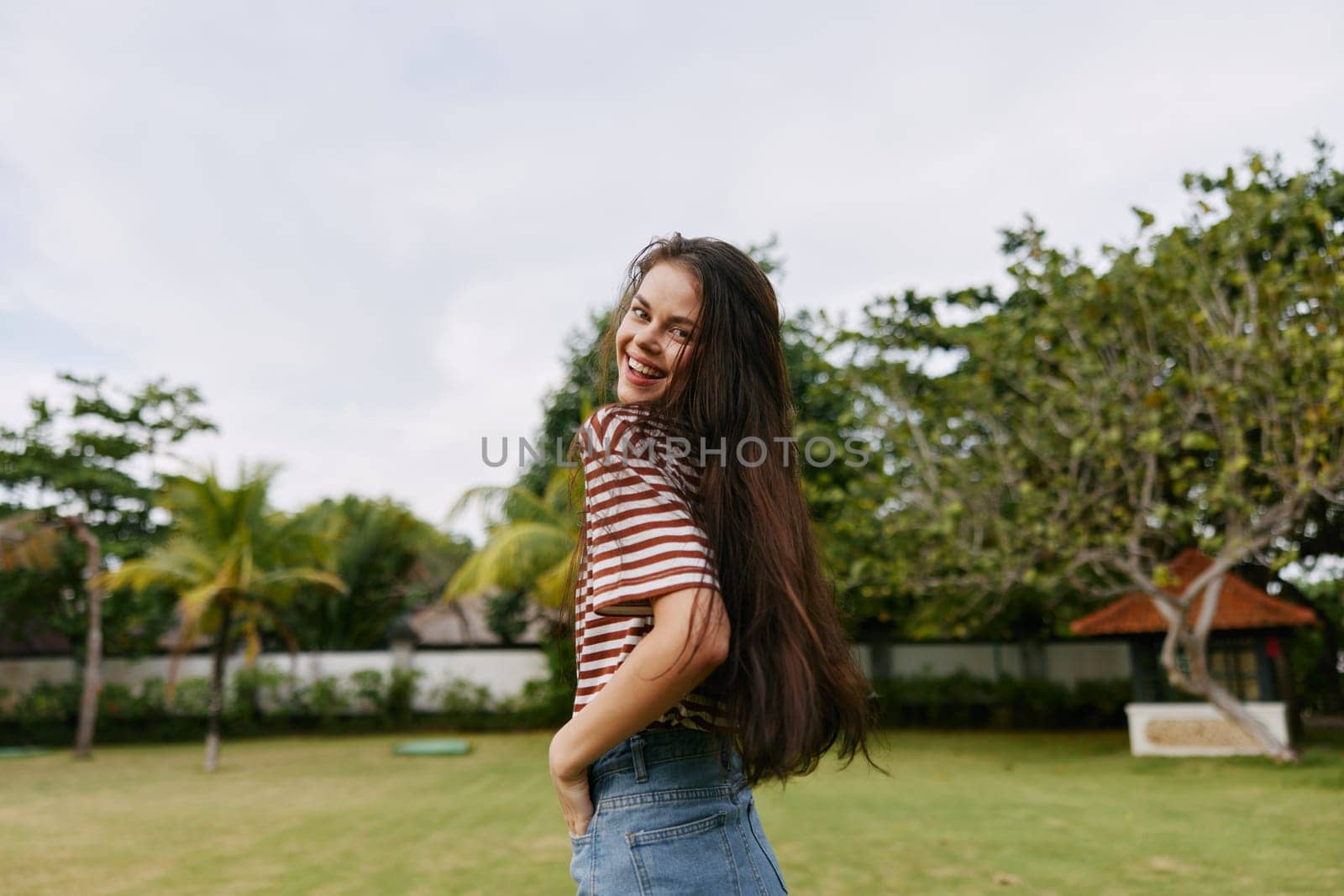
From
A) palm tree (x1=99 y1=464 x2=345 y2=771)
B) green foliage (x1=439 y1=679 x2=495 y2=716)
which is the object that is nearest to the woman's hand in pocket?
palm tree (x1=99 y1=464 x2=345 y2=771)

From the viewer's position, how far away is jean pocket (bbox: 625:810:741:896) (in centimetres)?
106

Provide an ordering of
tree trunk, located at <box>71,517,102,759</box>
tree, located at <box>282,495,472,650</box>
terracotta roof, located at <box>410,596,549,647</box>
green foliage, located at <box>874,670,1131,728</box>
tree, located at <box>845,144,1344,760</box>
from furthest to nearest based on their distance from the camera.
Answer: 1. terracotta roof, located at <box>410,596,549,647</box>
2. tree, located at <box>282,495,472,650</box>
3. green foliage, located at <box>874,670,1131,728</box>
4. tree trunk, located at <box>71,517,102,759</box>
5. tree, located at <box>845,144,1344,760</box>

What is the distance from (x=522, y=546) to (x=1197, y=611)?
8.06 m

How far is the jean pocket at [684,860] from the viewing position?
1058 mm

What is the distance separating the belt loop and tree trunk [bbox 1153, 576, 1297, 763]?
979cm

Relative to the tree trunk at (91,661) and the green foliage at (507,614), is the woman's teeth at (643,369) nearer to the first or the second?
the tree trunk at (91,661)

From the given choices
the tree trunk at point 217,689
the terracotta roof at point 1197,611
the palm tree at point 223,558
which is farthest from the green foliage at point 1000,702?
the tree trunk at point 217,689

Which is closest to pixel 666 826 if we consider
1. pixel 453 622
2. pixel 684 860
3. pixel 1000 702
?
pixel 684 860

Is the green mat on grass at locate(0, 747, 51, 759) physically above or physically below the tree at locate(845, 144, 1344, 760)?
below

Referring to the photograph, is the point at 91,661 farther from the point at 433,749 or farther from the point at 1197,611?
the point at 1197,611

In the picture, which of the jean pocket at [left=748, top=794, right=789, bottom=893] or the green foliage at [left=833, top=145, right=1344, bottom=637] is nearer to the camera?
the jean pocket at [left=748, top=794, right=789, bottom=893]

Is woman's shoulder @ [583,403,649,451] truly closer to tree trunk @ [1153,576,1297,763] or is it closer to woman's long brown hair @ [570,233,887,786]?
woman's long brown hair @ [570,233,887,786]

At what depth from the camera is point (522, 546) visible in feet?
42.5

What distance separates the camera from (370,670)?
51.6 ft
